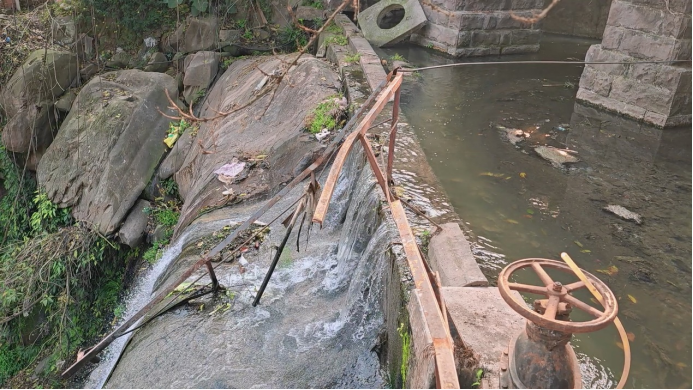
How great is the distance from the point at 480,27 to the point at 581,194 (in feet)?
19.2

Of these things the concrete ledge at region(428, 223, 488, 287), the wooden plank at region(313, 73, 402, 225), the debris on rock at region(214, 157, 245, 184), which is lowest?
the debris on rock at region(214, 157, 245, 184)

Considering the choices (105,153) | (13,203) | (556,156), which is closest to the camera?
(556,156)

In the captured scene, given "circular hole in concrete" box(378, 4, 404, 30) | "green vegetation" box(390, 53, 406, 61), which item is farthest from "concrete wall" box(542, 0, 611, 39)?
"green vegetation" box(390, 53, 406, 61)

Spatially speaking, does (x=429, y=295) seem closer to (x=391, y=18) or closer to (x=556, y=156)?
(x=556, y=156)

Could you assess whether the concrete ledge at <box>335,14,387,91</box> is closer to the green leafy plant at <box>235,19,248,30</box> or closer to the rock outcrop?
the green leafy plant at <box>235,19,248,30</box>

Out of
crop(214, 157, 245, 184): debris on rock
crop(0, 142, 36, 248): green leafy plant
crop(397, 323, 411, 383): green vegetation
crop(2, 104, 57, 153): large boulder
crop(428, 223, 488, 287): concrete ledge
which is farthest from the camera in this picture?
crop(2, 104, 57, 153): large boulder

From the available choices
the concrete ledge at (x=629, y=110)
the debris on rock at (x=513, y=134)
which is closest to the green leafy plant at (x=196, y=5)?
the debris on rock at (x=513, y=134)

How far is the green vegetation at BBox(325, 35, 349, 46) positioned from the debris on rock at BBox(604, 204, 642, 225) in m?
5.65

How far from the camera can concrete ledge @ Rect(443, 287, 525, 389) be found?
276 cm

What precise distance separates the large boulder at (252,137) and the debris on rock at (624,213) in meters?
3.22

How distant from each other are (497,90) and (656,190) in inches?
134

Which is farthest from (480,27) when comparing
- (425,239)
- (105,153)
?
(425,239)

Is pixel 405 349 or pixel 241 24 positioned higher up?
pixel 241 24

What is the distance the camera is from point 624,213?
15.5ft
